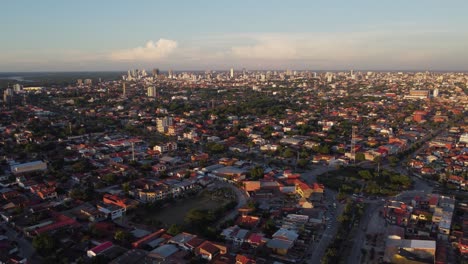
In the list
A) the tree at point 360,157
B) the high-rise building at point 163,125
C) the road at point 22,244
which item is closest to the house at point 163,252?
the road at point 22,244

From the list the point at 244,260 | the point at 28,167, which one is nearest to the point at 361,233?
the point at 244,260

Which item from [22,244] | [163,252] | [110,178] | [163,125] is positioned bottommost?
[22,244]

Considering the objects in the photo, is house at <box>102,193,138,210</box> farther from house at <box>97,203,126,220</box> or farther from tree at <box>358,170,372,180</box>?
tree at <box>358,170,372,180</box>

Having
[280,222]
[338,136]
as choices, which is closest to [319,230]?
[280,222]

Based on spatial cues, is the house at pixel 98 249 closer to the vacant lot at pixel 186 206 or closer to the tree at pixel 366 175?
the vacant lot at pixel 186 206

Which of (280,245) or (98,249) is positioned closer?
(98,249)

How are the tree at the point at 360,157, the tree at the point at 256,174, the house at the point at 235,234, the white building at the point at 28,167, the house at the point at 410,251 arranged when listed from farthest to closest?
the tree at the point at 360,157 < the white building at the point at 28,167 < the tree at the point at 256,174 < the house at the point at 235,234 < the house at the point at 410,251

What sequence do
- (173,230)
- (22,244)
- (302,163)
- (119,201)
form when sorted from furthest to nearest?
1. (302,163)
2. (119,201)
3. (173,230)
4. (22,244)

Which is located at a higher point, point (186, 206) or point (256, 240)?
point (256, 240)

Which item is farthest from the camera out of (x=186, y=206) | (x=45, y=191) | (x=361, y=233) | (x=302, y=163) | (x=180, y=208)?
(x=302, y=163)

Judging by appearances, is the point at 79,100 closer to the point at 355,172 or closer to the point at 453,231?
the point at 355,172

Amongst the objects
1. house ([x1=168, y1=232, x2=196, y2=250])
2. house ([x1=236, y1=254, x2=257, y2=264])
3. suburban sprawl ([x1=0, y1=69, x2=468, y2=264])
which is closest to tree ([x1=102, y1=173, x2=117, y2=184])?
suburban sprawl ([x1=0, y1=69, x2=468, y2=264])

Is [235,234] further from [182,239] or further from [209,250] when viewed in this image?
[182,239]
